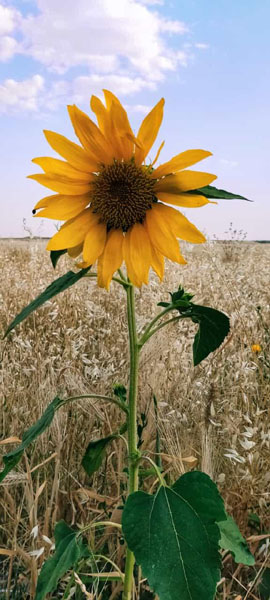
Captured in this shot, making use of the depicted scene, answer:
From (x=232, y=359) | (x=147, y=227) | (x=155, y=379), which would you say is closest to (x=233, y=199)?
(x=147, y=227)

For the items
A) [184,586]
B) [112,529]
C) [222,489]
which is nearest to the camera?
[184,586]

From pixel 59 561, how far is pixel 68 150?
743 mm

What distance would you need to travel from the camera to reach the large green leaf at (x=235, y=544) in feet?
3.56

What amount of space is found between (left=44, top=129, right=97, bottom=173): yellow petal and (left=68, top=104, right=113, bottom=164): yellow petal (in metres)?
0.01

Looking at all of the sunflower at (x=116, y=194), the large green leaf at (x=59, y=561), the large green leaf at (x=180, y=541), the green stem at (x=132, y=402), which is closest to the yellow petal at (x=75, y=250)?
the sunflower at (x=116, y=194)

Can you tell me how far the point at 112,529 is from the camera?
158cm

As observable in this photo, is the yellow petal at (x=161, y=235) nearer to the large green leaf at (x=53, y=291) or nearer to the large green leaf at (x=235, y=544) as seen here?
the large green leaf at (x=53, y=291)

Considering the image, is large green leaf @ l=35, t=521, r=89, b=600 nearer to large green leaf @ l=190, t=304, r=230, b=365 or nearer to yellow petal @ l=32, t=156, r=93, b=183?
large green leaf @ l=190, t=304, r=230, b=365

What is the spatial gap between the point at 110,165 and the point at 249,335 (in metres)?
1.84

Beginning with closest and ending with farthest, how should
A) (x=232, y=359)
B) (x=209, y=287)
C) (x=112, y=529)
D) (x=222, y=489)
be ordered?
(x=112, y=529) → (x=222, y=489) → (x=232, y=359) → (x=209, y=287)

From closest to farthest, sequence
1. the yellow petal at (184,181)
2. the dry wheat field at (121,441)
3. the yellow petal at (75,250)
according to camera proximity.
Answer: the yellow petal at (184,181) → the yellow petal at (75,250) → the dry wheat field at (121,441)

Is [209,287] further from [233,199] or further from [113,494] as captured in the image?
[233,199]

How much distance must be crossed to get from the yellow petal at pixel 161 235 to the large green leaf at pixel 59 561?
57 cm

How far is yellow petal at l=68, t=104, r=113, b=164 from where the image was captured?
0.86m
